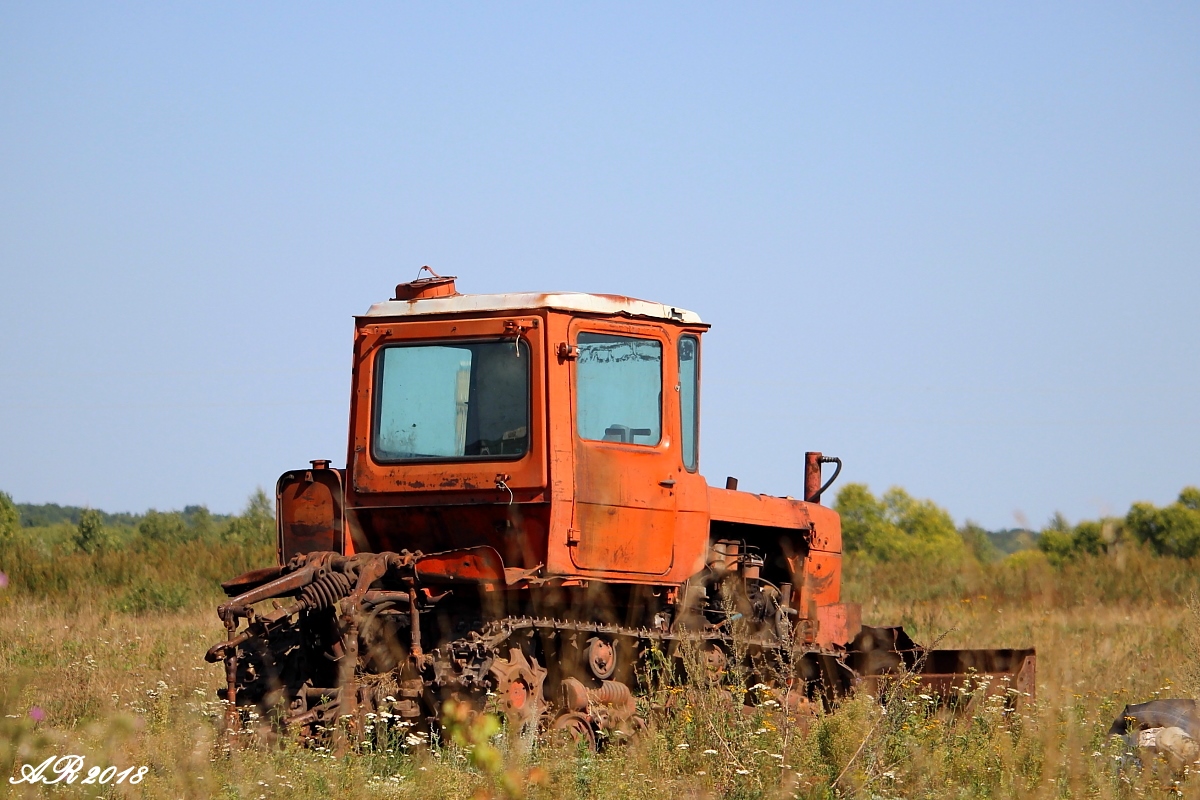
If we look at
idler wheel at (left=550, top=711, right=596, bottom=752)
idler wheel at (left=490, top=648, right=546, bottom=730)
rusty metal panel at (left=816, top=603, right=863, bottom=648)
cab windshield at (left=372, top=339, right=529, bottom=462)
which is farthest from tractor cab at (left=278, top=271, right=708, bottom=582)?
rusty metal panel at (left=816, top=603, right=863, bottom=648)

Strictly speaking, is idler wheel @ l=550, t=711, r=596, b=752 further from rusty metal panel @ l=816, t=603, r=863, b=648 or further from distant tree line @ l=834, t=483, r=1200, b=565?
distant tree line @ l=834, t=483, r=1200, b=565

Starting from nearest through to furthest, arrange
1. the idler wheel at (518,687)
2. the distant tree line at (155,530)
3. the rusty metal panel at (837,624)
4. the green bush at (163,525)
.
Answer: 1. the idler wheel at (518,687)
2. the rusty metal panel at (837,624)
3. the distant tree line at (155,530)
4. the green bush at (163,525)

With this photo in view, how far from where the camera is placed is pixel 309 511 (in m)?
9.04

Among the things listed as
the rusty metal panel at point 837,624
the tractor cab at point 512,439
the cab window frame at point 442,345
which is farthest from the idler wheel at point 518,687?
the rusty metal panel at point 837,624

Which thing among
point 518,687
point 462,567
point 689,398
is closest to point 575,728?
point 518,687

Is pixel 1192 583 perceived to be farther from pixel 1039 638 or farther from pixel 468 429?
pixel 468 429

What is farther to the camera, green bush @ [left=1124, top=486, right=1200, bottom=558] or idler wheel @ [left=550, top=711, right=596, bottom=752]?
green bush @ [left=1124, top=486, right=1200, bottom=558]

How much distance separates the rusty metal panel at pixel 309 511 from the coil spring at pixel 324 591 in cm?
59

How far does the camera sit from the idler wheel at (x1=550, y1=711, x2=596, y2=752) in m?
8.39

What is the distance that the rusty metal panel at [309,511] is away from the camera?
8.97 meters

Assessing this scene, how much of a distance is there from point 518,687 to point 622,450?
1647 millimetres

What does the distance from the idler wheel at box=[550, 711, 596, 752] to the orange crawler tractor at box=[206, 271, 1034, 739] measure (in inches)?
0.7

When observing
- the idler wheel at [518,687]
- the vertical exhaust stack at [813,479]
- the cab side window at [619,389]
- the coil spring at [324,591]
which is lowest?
the idler wheel at [518,687]

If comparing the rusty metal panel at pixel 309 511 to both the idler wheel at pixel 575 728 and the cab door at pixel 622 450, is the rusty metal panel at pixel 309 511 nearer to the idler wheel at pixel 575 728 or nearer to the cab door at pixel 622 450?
the cab door at pixel 622 450
